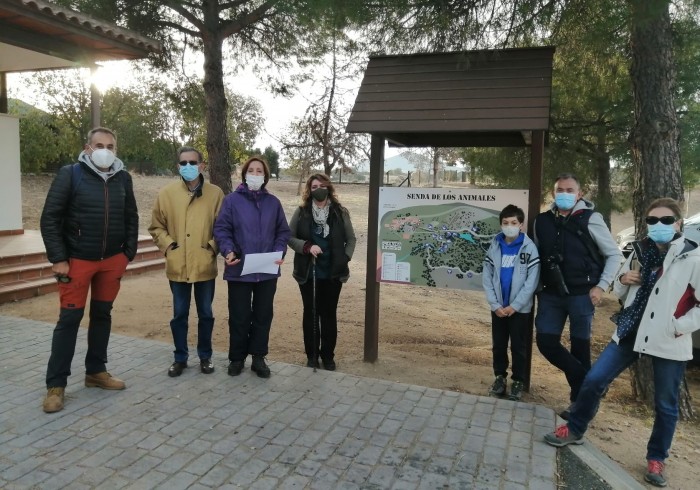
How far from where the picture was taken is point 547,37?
5465mm

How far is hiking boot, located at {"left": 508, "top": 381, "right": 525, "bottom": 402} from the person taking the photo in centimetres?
440

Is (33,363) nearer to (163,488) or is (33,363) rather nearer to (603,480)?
(163,488)

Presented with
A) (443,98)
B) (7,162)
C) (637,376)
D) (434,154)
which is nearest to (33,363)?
(443,98)

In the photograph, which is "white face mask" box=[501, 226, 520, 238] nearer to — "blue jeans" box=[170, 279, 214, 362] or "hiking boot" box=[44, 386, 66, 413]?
"blue jeans" box=[170, 279, 214, 362]

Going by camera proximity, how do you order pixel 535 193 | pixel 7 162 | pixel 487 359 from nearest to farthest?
pixel 535 193, pixel 487 359, pixel 7 162

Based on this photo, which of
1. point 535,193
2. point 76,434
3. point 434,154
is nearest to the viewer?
point 76,434

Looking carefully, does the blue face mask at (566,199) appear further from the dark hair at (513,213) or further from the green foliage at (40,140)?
the green foliage at (40,140)

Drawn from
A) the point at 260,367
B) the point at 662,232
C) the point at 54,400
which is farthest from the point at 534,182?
the point at 54,400

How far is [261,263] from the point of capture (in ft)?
14.3

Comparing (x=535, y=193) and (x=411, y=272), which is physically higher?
(x=535, y=193)

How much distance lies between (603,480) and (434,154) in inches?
900

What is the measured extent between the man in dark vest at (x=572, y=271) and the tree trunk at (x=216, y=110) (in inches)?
347

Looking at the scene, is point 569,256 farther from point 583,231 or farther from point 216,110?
point 216,110

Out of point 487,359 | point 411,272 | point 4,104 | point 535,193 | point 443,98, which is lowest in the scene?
point 487,359
